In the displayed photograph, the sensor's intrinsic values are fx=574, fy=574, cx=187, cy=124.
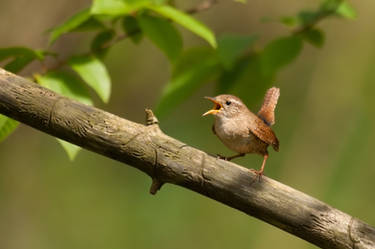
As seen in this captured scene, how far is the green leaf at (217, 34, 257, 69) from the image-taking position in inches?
105

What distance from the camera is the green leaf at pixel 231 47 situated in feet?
8.79

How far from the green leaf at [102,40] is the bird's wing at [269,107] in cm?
128

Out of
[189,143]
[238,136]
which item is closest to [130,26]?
[238,136]

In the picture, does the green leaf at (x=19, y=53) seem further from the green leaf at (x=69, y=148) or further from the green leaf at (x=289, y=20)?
the green leaf at (x=289, y=20)

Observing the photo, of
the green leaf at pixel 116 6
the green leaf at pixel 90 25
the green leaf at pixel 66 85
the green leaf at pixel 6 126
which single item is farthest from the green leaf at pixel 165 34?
the green leaf at pixel 6 126

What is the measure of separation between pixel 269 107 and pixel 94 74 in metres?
1.50

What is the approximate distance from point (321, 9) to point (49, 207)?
15.5 feet

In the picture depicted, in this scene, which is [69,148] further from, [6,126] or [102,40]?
[102,40]

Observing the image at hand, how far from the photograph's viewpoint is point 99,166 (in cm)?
761

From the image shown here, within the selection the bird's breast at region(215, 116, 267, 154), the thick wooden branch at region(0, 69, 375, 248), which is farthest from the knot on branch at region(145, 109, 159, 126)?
the bird's breast at region(215, 116, 267, 154)

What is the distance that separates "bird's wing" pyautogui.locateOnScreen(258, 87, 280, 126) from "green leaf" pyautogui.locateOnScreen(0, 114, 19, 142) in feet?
5.96

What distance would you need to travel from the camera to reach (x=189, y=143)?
728 centimetres

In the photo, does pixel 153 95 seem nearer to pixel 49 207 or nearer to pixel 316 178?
pixel 49 207

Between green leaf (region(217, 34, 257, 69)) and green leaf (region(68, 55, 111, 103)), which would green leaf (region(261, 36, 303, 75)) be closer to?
green leaf (region(217, 34, 257, 69))
